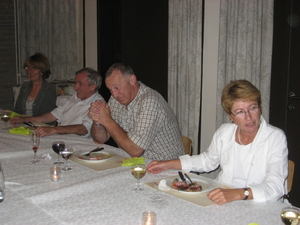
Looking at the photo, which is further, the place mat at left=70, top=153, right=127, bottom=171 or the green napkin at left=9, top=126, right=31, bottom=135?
the green napkin at left=9, top=126, right=31, bottom=135

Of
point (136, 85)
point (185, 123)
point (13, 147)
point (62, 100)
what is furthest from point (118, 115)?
point (62, 100)

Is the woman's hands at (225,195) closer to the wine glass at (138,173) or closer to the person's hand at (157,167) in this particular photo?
the wine glass at (138,173)

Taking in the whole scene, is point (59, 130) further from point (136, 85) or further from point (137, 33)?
point (137, 33)

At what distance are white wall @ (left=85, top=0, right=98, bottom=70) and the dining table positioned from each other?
3449 mm

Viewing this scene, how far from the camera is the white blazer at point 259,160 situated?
177cm

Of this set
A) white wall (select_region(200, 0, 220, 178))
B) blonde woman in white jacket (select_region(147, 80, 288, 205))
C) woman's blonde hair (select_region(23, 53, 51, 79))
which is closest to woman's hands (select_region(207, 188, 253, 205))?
blonde woman in white jacket (select_region(147, 80, 288, 205))

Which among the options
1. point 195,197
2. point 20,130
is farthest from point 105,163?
point 20,130

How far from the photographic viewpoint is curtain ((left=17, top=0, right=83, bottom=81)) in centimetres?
571

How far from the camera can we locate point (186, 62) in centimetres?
404

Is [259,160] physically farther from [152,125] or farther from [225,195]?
[152,125]

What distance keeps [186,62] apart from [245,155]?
212cm

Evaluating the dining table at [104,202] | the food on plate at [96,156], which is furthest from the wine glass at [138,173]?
the food on plate at [96,156]

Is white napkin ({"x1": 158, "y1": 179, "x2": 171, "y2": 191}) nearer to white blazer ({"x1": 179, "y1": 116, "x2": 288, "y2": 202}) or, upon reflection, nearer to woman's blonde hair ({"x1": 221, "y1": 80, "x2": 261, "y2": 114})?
white blazer ({"x1": 179, "y1": 116, "x2": 288, "y2": 202})

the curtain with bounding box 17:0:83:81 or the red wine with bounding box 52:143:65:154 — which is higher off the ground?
the curtain with bounding box 17:0:83:81
